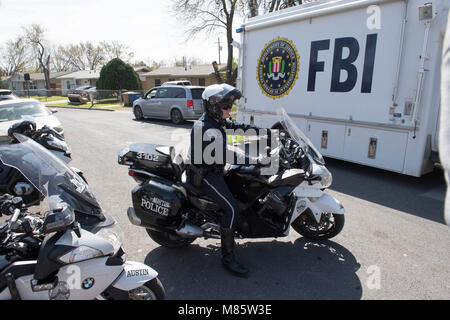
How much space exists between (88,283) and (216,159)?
165 cm

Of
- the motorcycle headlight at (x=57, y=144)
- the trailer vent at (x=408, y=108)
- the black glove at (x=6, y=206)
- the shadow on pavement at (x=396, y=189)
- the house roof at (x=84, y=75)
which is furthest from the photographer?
the house roof at (x=84, y=75)

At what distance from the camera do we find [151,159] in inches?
140

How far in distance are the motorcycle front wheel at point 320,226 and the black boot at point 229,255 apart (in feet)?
3.35

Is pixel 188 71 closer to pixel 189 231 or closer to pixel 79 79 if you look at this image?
pixel 79 79

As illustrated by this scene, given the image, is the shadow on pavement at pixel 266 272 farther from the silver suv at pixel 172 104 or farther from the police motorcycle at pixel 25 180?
the silver suv at pixel 172 104

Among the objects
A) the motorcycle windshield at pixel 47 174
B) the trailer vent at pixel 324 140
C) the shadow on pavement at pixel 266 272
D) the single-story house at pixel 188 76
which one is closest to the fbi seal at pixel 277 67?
the trailer vent at pixel 324 140

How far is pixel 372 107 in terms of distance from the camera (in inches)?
258

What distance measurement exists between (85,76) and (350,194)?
6398 cm

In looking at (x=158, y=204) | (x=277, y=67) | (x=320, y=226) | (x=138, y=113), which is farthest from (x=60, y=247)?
(x=138, y=113)

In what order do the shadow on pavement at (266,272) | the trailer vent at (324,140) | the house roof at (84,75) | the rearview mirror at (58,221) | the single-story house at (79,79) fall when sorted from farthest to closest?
the single-story house at (79,79)
the house roof at (84,75)
the trailer vent at (324,140)
the shadow on pavement at (266,272)
the rearview mirror at (58,221)

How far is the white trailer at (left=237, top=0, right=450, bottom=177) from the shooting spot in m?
5.73

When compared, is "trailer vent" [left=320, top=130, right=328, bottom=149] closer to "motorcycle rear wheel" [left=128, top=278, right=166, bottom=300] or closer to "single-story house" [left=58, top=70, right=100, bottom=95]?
"motorcycle rear wheel" [left=128, top=278, right=166, bottom=300]

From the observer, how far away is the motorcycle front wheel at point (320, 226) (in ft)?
12.4
